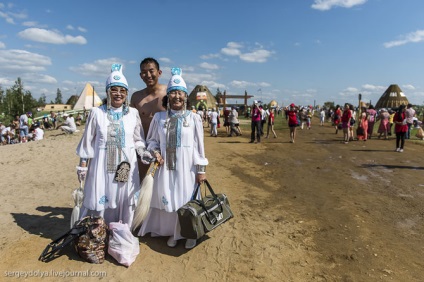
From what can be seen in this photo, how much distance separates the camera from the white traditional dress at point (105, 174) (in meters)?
3.32

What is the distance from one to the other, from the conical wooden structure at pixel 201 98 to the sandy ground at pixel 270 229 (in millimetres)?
23628

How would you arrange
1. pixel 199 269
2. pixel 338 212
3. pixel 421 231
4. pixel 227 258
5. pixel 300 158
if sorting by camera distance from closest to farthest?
pixel 199 269, pixel 227 258, pixel 421 231, pixel 338 212, pixel 300 158

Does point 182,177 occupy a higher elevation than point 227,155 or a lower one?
higher

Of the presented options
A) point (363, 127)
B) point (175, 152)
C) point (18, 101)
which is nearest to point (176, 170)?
point (175, 152)

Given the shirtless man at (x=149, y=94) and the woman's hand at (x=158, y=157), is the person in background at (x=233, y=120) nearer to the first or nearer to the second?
the shirtless man at (x=149, y=94)

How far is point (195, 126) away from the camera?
366 centimetres

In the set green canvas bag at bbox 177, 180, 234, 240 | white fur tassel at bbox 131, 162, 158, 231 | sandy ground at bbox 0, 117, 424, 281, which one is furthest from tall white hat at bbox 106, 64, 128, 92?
sandy ground at bbox 0, 117, 424, 281

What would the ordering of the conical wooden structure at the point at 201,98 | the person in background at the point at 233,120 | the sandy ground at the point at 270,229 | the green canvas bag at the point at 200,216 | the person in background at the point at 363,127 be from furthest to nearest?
the conical wooden structure at the point at 201,98
the person in background at the point at 233,120
the person in background at the point at 363,127
the green canvas bag at the point at 200,216
the sandy ground at the point at 270,229

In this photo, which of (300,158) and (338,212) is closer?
(338,212)

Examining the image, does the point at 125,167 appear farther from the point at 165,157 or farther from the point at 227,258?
the point at 227,258

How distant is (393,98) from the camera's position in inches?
2255

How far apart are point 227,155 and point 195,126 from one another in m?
7.17

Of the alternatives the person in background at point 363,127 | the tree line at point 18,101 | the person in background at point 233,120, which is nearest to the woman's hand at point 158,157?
the person in background at point 233,120

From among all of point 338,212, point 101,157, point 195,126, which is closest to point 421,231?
point 338,212
